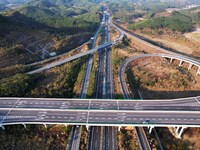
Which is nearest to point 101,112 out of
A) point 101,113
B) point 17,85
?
point 101,113

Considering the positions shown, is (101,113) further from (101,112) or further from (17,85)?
(17,85)

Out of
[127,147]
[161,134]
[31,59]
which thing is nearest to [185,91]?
[161,134]

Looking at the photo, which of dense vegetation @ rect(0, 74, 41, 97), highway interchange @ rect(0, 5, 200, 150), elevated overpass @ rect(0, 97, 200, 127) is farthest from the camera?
dense vegetation @ rect(0, 74, 41, 97)

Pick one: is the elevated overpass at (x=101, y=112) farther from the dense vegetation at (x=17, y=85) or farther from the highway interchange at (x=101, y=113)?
the dense vegetation at (x=17, y=85)

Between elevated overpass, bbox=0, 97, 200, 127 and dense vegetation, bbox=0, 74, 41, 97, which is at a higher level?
dense vegetation, bbox=0, 74, 41, 97

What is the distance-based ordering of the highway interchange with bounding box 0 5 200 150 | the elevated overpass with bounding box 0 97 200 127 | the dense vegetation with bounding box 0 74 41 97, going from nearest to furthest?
the highway interchange with bounding box 0 5 200 150, the elevated overpass with bounding box 0 97 200 127, the dense vegetation with bounding box 0 74 41 97

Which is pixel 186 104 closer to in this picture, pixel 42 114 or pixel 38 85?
pixel 42 114

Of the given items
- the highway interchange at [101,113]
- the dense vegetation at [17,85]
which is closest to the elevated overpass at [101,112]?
the highway interchange at [101,113]

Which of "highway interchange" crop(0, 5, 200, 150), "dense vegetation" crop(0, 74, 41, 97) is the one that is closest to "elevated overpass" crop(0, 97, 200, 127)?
"highway interchange" crop(0, 5, 200, 150)

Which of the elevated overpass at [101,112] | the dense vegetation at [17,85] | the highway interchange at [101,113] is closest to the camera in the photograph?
the highway interchange at [101,113]

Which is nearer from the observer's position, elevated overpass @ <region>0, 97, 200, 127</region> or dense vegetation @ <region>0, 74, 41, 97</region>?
elevated overpass @ <region>0, 97, 200, 127</region>

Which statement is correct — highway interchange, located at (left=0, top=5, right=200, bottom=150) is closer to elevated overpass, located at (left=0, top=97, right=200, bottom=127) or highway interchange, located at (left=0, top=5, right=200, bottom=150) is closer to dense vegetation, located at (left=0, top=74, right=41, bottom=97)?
elevated overpass, located at (left=0, top=97, right=200, bottom=127)
